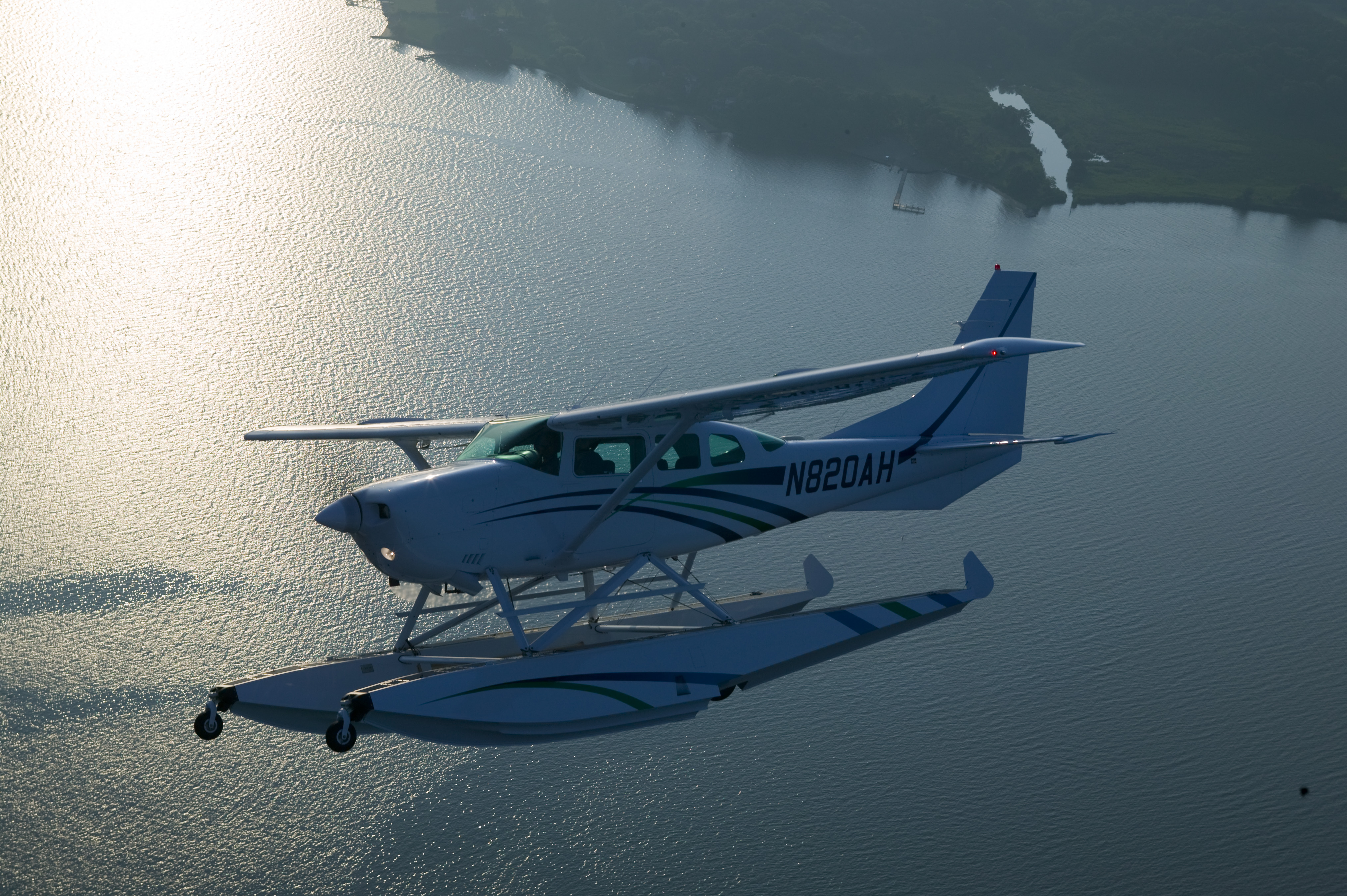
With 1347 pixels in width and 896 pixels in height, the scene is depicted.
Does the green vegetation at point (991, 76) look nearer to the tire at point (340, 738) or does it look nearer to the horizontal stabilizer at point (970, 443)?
the horizontal stabilizer at point (970, 443)

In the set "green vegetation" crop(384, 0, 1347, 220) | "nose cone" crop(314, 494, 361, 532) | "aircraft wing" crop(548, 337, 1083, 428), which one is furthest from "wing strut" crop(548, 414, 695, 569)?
"green vegetation" crop(384, 0, 1347, 220)

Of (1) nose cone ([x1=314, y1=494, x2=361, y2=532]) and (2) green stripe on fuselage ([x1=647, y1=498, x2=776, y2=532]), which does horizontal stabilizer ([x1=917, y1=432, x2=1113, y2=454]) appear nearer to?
(2) green stripe on fuselage ([x1=647, y1=498, x2=776, y2=532])

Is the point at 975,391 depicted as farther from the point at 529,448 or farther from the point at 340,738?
the point at 340,738

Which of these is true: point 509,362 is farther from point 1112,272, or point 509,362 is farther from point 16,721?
point 1112,272

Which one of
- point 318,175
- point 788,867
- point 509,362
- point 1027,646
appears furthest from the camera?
point 318,175

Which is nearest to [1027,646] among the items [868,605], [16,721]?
[868,605]

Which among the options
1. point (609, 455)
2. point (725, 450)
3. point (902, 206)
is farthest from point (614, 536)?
point (902, 206)

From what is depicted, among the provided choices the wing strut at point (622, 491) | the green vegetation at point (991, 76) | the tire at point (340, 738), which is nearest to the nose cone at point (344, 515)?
the tire at point (340, 738)
